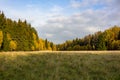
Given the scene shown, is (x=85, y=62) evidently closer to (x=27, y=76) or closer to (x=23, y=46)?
(x=27, y=76)

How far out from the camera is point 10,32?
97.8 meters

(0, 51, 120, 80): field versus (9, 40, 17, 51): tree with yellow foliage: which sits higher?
(9, 40, 17, 51): tree with yellow foliage

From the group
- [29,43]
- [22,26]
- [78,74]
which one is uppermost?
[22,26]

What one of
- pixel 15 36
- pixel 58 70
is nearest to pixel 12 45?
pixel 15 36

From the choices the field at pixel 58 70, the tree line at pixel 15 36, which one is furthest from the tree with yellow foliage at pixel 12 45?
the field at pixel 58 70

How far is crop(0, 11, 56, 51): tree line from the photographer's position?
86.4 meters

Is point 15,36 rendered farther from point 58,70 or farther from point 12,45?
point 58,70

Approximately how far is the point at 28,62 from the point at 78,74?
4725 mm

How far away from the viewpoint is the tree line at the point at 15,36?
8639 centimetres

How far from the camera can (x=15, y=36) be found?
329 ft

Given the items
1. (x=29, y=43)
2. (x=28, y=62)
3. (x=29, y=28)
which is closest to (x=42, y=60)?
(x=28, y=62)

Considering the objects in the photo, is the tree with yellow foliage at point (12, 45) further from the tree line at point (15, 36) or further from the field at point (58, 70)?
the field at point (58, 70)

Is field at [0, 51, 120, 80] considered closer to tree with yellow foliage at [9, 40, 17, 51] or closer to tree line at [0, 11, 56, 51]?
tree line at [0, 11, 56, 51]

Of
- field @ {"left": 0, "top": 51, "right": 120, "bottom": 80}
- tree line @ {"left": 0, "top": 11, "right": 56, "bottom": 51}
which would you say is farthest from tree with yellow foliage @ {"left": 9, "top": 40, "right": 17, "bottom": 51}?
field @ {"left": 0, "top": 51, "right": 120, "bottom": 80}
